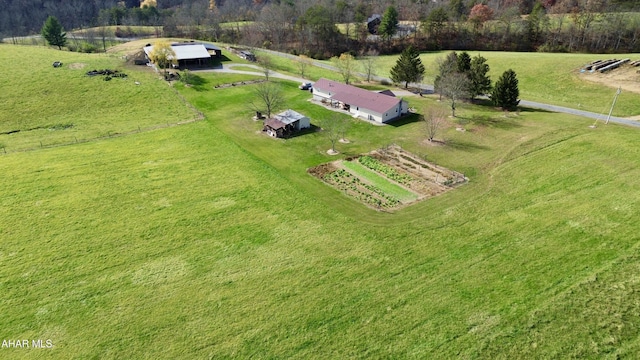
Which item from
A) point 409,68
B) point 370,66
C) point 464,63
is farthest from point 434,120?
point 370,66

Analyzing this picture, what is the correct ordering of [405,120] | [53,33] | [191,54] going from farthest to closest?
[53,33] → [191,54] → [405,120]

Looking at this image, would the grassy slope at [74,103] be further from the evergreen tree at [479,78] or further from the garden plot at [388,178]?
the evergreen tree at [479,78]

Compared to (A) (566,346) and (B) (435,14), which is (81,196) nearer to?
(A) (566,346)

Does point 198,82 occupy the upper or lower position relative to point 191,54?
lower

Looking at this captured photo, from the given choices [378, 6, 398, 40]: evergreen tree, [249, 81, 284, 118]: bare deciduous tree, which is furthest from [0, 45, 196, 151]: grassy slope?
[378, 6, 398, 40]: evergreen tree

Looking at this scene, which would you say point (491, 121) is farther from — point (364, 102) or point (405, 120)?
point (364, 102)

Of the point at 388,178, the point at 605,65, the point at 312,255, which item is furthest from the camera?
the point at 605,65
